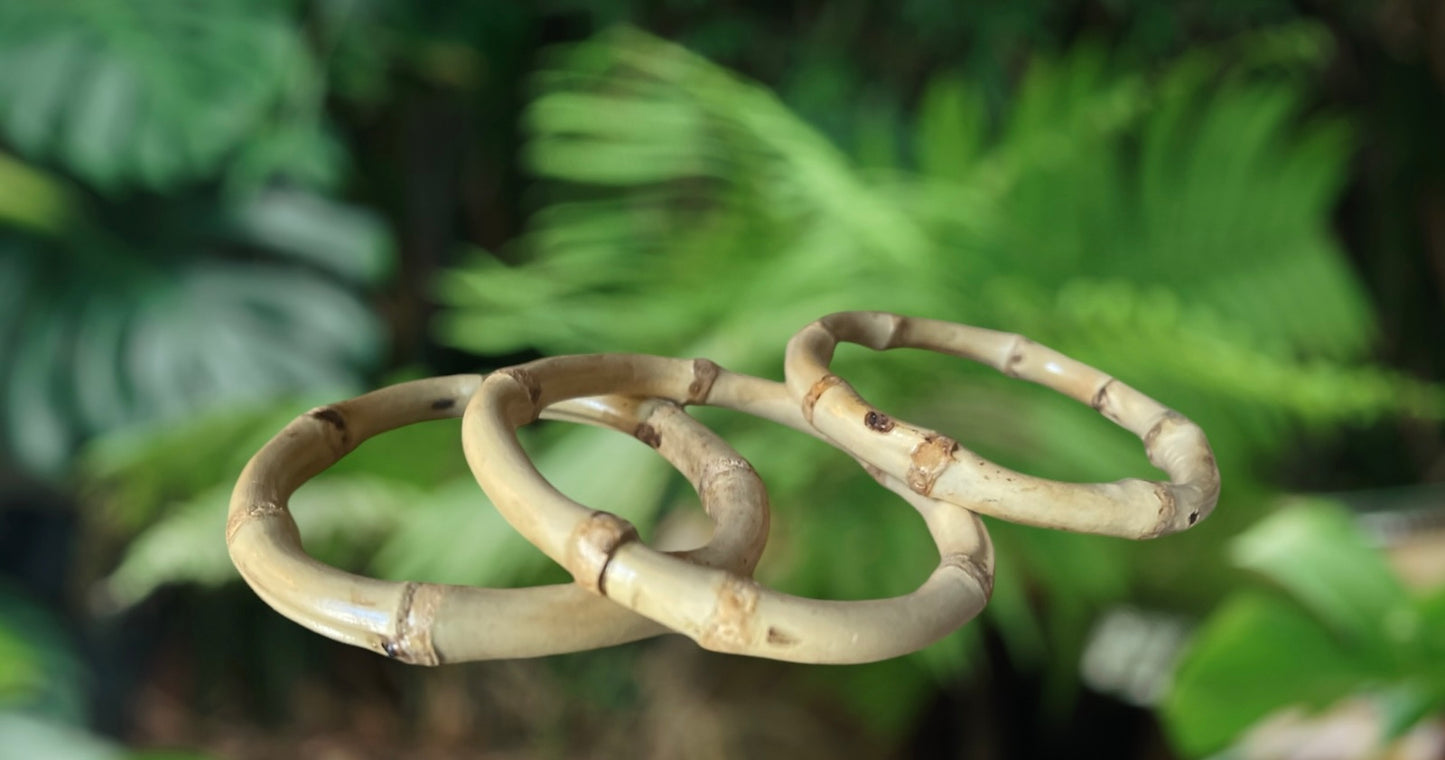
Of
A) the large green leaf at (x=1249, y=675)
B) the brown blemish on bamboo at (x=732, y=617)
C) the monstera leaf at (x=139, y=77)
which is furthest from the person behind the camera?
the monstera leaf at (x=139, y=77)

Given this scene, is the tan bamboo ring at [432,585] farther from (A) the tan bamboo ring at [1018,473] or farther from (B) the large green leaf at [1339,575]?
(B) the large green leaf at [1339,575]

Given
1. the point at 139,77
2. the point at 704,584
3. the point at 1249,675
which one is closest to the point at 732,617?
the point at 704,584

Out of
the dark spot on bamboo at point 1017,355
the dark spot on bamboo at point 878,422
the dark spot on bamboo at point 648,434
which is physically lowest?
the dark spot on bamboo at point 648,434

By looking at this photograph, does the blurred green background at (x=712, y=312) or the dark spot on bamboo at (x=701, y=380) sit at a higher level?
the dark spot on bamboo at (x=701, y=380)

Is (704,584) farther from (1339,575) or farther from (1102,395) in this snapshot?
(1339,575)

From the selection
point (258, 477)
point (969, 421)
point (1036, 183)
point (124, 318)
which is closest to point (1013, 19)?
point (1036, 183)

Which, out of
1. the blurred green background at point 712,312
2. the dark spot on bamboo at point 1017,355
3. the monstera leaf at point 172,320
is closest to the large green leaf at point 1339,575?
the blurred green background at point 712,312

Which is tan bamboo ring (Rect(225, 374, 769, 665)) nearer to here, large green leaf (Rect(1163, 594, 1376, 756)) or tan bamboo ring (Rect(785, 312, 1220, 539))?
tan bamboo ring (Rect(785, 312, 1220, 539))
